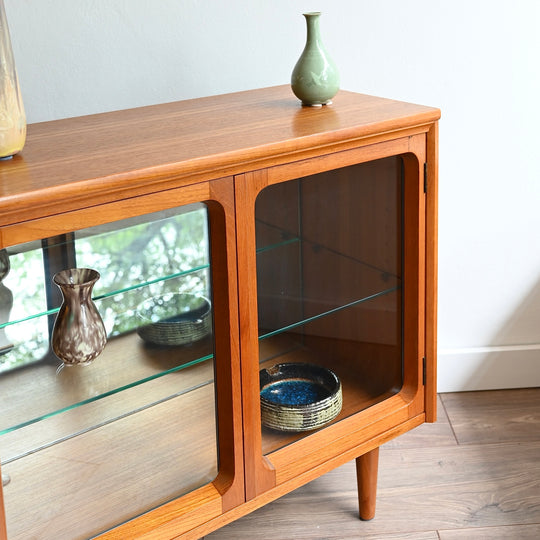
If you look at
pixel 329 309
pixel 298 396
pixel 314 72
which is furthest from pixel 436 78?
pixel 298 396

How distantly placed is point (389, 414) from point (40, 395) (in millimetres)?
694

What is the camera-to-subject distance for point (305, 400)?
162 centimetres

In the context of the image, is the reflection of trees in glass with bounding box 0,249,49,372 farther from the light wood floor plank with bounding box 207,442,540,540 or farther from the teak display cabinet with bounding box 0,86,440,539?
the light wood floor plank with bounding box 207,442,540,540

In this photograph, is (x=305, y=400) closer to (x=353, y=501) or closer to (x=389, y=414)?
(x=389, y=414)

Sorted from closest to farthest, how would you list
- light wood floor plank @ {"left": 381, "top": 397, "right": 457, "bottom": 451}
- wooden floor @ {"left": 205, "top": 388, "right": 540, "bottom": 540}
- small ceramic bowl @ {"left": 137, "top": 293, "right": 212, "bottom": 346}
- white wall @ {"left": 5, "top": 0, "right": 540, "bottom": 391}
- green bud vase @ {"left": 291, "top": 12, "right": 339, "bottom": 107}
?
1. small ceramic bowl @ {"left": 137, "top": 293, "right": 212, "bottom": 346}
2. green bud vase @ {"left": 291, "top": 12, "right": 339, "bottom": 107}
3. white wall @ {"left": 5, "top": 0, "right": 540, "bottom": 391}
4. wooden floor @ {"left": 205, "top": 388, "right": 540, "bottom": 540}
5. light wood floor plank @ {"left": 381, "top": 397, "right": 457, "bottom": 451}

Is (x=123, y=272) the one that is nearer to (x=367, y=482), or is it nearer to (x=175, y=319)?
(x=175, y=319)

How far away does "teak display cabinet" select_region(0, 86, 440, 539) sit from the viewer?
1223 mm

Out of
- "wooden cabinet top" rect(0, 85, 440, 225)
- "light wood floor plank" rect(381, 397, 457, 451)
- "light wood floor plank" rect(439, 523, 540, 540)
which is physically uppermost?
"wooden cabinet top" rect(0, 85, 440, 225)

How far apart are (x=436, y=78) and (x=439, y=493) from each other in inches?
38.1

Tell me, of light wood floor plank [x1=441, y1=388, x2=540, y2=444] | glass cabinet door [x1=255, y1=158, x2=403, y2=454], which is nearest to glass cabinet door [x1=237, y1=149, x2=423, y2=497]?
glass cabinet door [x1=255, y1=158, x2=403, y2=454]

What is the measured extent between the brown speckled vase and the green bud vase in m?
0.51

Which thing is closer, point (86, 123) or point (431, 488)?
point (86, 123)

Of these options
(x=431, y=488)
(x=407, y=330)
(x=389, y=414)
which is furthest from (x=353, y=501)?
(x=407, y=330)

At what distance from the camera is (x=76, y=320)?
1.28 m
